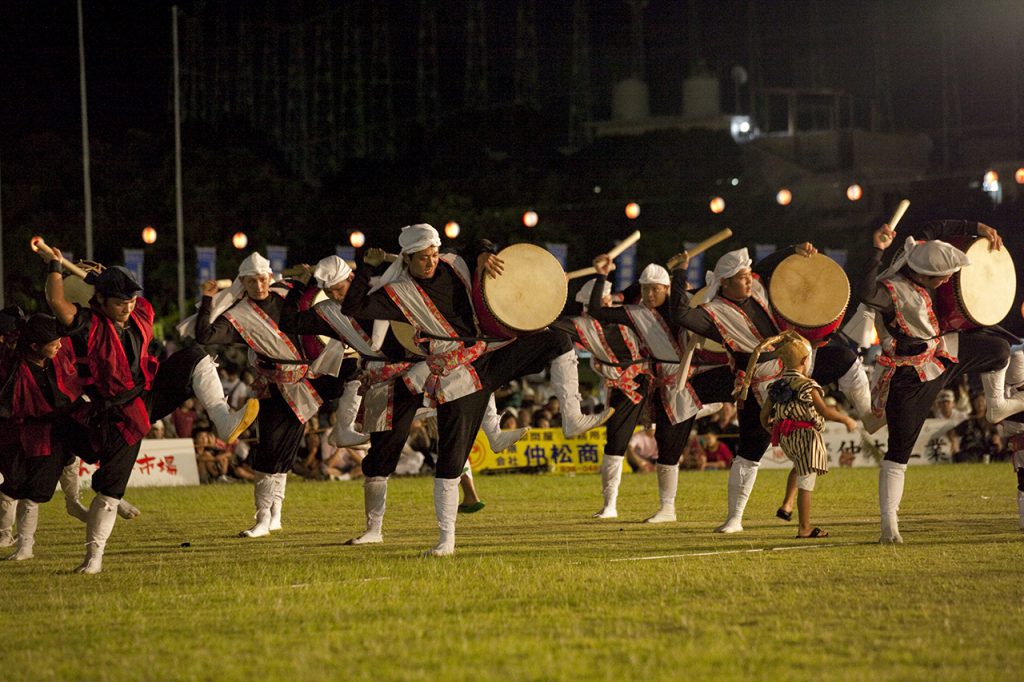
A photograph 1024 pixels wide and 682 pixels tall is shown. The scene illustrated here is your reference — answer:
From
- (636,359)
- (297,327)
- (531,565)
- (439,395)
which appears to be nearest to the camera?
(531,565)

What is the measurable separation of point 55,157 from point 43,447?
33.9 metres

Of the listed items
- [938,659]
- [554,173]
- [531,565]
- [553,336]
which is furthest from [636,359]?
[554,173]

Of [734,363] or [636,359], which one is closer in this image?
[734,363]

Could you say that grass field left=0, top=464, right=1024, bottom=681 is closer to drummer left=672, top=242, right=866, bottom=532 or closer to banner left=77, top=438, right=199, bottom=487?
drummer left=672, top=242, right=866, bottom=532

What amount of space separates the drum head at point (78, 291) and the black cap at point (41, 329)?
1.40 m

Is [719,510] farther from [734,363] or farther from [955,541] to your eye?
[955,541]

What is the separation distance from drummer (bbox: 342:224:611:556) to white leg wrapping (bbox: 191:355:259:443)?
1067mm

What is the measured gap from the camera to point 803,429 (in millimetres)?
10922

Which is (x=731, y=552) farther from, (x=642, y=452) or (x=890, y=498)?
(x=642, y=452)

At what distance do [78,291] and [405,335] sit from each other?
101 inches

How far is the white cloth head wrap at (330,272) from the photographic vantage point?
11.6 metres

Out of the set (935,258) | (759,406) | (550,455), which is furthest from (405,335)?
(550,455)

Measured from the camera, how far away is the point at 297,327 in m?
11.3

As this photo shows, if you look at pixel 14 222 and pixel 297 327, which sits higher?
pixel 14 222
